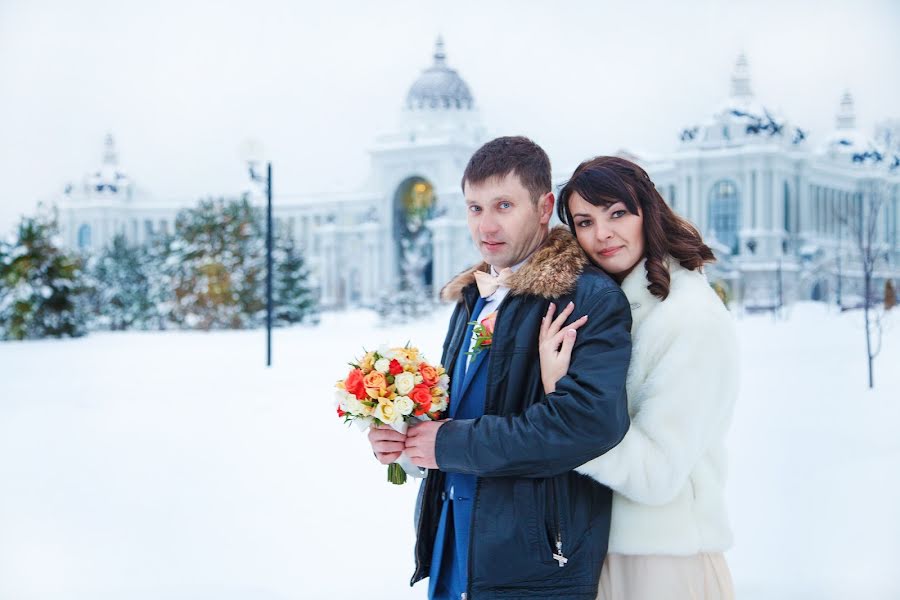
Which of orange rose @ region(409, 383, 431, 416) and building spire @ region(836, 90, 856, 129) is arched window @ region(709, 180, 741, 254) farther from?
orange rose @ region(409, 383, 431, 416)

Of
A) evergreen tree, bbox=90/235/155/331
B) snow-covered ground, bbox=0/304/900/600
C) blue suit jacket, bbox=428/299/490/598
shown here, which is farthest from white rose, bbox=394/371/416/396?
evergreen tree, bbox=90/235/155/331

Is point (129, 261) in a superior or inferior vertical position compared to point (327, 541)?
superior

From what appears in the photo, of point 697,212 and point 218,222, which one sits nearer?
point 218,222

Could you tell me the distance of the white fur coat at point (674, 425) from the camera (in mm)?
2799

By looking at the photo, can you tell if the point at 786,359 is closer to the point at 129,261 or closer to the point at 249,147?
the point at 249,147

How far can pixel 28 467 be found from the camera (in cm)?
791

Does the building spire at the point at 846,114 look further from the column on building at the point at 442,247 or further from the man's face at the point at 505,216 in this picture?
the man's face at the point at 505,216

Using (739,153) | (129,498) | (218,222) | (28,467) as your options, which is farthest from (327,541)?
(739,153)

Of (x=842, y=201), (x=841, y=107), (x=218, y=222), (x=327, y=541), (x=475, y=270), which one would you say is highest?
(x=841, y=107)

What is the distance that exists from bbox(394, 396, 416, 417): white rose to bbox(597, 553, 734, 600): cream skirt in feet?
2.71

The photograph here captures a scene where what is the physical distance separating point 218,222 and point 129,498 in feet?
73.1

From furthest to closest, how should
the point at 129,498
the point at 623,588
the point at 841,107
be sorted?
the point at 841,107 → the point at 129,498 → the point at 623,588

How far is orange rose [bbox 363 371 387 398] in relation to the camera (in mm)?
2738

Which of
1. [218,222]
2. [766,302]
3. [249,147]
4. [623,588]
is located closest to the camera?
[623,588]
